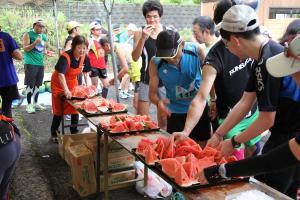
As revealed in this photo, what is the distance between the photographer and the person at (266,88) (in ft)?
6.46

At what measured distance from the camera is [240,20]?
1.94 metres

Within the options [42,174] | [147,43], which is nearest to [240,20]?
[147,43]

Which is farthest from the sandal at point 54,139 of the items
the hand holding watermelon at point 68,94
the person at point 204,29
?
the person at point 204,29

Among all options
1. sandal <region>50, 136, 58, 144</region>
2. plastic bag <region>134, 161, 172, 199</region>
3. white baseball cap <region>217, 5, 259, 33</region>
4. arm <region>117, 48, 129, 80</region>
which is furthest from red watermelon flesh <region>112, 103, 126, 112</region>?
white baseball cap <region>217, 5, 259, 33</region>

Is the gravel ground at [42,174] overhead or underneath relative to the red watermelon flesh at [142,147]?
underneath

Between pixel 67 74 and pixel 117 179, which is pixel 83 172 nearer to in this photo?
pixel 117 179

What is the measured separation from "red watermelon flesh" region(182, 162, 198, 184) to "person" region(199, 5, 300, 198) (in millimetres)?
408

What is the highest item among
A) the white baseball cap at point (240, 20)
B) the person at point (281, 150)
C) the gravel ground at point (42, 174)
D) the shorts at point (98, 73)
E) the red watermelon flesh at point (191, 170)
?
the white baseball cap at point (240, 20)

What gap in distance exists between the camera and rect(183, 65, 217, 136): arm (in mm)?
2779

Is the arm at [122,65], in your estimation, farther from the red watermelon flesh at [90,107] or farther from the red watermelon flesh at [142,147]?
the red watermelon flesh at [142,147]

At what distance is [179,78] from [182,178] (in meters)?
1.38

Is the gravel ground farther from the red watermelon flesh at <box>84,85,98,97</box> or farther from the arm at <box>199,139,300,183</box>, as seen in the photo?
the arm at <box>199,139,300,183</box>

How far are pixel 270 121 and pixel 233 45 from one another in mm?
496

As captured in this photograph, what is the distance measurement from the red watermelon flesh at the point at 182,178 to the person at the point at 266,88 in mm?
496
